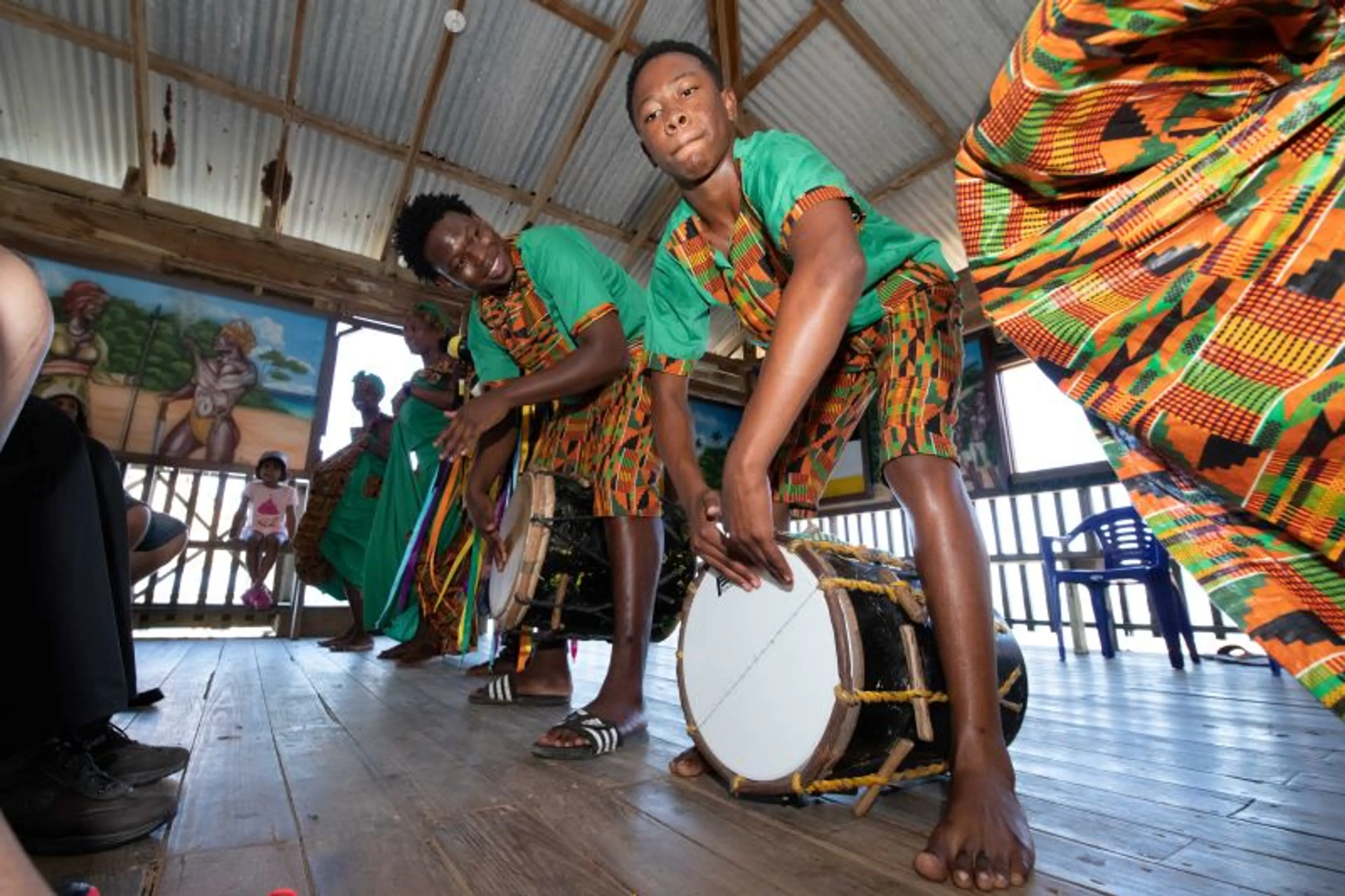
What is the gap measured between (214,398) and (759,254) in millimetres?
6440

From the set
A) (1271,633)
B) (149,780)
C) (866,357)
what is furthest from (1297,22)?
(149,780)

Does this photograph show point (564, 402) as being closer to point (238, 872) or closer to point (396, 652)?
point (238, 872)

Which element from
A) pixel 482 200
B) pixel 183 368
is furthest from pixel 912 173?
pixel 183 368

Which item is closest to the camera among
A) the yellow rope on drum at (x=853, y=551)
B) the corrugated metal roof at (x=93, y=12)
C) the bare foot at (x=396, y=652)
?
the yellow rope on drum at (x=853, y=551)

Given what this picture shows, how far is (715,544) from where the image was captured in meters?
1.12

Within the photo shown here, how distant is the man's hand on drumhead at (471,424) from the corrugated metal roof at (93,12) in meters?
5.24

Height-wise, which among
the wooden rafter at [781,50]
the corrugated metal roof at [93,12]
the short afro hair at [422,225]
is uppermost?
the wooden rafter at [781,50]

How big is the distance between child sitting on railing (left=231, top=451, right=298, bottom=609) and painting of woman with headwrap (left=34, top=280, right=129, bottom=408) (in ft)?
4.65

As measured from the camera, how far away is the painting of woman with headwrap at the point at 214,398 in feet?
18.9

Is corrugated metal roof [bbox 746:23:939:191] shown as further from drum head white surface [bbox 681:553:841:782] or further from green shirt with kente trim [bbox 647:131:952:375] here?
drum head white surface [bbox 681:553:841:782]

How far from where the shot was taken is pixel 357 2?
15.5ft

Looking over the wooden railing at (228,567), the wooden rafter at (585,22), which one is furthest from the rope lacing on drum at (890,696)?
the wooden rafter at (585,22)

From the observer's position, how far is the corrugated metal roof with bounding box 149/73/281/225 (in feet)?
17.1

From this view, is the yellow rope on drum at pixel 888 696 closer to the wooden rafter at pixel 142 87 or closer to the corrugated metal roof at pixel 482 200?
the corrugated metal roof at pixel 482 200
